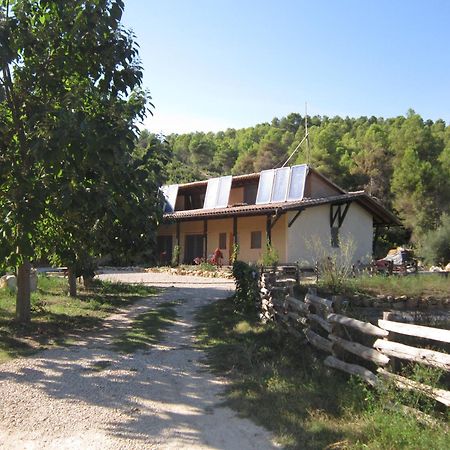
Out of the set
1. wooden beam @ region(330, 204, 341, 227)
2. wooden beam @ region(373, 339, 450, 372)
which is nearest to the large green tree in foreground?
wooden beam @ region(373, 339, 450, 372)

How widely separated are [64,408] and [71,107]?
5096 mm

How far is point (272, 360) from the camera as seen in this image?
7727mm

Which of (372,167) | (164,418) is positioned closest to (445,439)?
(164,418)

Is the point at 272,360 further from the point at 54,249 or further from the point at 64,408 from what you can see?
the point at 54,249

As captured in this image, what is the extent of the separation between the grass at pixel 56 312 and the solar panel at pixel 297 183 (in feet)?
34.4

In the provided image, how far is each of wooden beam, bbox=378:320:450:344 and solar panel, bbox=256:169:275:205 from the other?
2212 cm

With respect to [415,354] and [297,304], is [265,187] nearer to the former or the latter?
[297,304]

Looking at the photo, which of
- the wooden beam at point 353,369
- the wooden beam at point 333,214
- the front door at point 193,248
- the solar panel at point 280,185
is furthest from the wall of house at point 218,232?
the wooden beam at point 353,369

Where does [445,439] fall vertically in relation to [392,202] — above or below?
below

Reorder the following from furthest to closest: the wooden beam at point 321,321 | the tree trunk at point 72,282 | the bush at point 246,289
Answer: the tree trunk at point 72,282, the bush at point 246,289, the wooden beam at point 321,321

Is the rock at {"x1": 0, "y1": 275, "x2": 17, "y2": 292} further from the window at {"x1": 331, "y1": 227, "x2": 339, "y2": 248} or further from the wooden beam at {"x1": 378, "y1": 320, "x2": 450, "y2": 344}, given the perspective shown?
the window at {"x1": 331, "y1": 227, "x2": 339, "y2": 248}

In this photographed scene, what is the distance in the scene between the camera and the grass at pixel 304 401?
4535mm

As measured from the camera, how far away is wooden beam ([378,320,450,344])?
4.75 metres

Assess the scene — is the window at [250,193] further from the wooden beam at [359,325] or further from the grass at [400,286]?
the wooden beam at [359,325]
